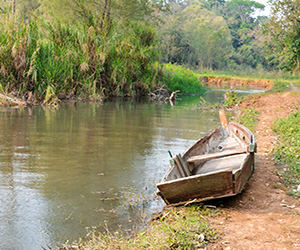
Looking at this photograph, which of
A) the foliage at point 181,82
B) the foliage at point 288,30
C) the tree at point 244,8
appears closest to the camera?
the foliage at point 181,82

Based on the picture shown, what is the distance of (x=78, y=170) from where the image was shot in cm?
599

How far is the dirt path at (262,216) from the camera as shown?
331 centimetres

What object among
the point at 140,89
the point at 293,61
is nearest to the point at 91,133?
the point at 140,89

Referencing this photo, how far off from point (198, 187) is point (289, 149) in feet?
11.4

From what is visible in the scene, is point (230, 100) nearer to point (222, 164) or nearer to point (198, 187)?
point (222, 164)

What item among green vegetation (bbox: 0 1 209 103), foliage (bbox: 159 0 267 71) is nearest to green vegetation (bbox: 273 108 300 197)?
green vegetation (bbox: 0 1 209 103)

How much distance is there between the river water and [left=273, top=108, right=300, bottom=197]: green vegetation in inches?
83.0

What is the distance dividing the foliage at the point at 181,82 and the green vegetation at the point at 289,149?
39.0 feet

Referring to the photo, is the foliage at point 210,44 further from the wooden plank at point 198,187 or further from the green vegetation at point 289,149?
the wooden plank at point 198,187

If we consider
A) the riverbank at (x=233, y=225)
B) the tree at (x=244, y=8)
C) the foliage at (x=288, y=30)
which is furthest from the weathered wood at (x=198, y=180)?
the tree at (x=244, y=8)

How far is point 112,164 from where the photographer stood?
6461mm

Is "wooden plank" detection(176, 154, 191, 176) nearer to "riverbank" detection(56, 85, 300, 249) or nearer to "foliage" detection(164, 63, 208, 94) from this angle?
"riverbank" detection(56, 85, 300, 249)

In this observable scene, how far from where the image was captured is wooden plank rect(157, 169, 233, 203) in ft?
13.1

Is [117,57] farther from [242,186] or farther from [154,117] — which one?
[242,186]
